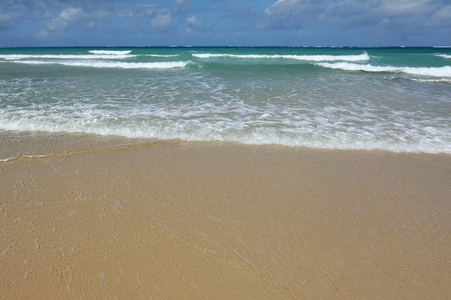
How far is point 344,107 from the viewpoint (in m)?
8.41

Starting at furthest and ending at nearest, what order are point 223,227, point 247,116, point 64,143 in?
point 247,116
point 64,143
point 223,227

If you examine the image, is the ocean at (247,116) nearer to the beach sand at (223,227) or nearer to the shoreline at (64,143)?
the shoreline at (64,143)

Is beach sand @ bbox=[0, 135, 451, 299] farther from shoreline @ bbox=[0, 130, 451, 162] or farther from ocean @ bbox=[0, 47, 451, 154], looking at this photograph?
ocean @ bbox=[0, 47, 451, 154]

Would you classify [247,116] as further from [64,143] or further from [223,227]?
[223,227]

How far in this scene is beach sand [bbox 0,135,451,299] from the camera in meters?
2.29

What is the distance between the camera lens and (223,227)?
9.80ft

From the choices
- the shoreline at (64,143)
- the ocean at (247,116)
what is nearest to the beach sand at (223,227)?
the shoreline at (64,143)

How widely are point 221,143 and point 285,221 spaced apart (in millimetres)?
2604

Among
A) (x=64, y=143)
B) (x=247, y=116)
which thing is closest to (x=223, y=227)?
(x=64, y=143)

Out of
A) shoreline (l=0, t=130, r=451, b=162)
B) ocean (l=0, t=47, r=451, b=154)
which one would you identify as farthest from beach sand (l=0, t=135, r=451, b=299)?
ocean (l=0, t=47, r=451, b=154)

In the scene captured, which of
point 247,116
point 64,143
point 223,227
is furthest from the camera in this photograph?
point 247,116

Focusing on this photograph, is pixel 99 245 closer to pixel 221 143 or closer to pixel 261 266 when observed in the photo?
pixel 261 266

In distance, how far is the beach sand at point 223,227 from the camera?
2287 millimetres

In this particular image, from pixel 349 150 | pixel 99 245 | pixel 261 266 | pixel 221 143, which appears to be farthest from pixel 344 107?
pixel 99 245
